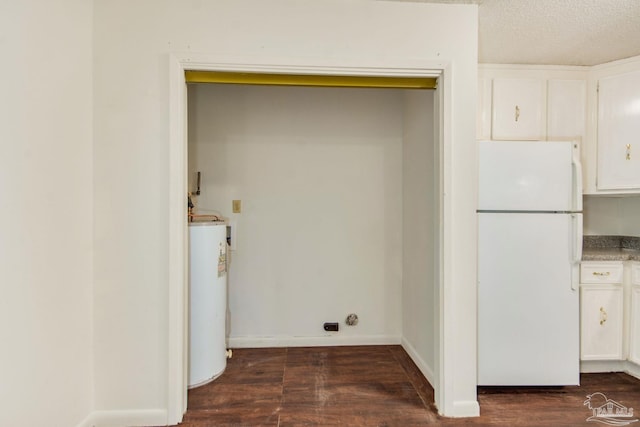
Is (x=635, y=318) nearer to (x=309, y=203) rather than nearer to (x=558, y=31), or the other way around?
(x=558, y=31)

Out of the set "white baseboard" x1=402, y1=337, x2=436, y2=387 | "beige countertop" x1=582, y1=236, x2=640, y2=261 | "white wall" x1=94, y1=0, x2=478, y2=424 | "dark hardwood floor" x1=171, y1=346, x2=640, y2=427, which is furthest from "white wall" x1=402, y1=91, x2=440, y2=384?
"beige countertop" x1=582, y1=236, x2=640, y2=261

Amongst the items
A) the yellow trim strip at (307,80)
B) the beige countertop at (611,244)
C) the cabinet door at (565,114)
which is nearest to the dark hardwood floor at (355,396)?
the beige countertop at (611,244)

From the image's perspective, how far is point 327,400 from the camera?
6.77 ft

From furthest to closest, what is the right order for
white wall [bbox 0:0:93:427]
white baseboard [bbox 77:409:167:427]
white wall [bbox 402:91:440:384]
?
white wall [bbox 402:91:440:384] → white baseboard [bbox 77:409:167:427] → white wall [bbox 0:0:93:427]

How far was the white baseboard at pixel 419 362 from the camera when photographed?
7.47 feet

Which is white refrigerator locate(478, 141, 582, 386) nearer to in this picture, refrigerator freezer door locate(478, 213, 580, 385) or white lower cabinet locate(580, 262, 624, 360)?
refrigerator freezer door locate(478, 213, 580, 385)

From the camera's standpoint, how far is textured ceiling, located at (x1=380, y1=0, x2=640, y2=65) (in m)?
1.91

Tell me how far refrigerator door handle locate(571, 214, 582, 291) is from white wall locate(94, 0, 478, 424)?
3.96 feet

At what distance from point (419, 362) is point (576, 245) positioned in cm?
139

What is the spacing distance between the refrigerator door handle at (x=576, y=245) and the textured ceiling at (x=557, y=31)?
125 centimetres

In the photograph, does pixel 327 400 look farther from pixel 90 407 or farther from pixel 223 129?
pixel 223 129

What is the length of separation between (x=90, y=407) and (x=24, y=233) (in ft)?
3.57

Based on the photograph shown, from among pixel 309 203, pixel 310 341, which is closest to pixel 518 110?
pixel 309 203

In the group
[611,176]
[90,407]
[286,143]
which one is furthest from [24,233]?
[611,176]
